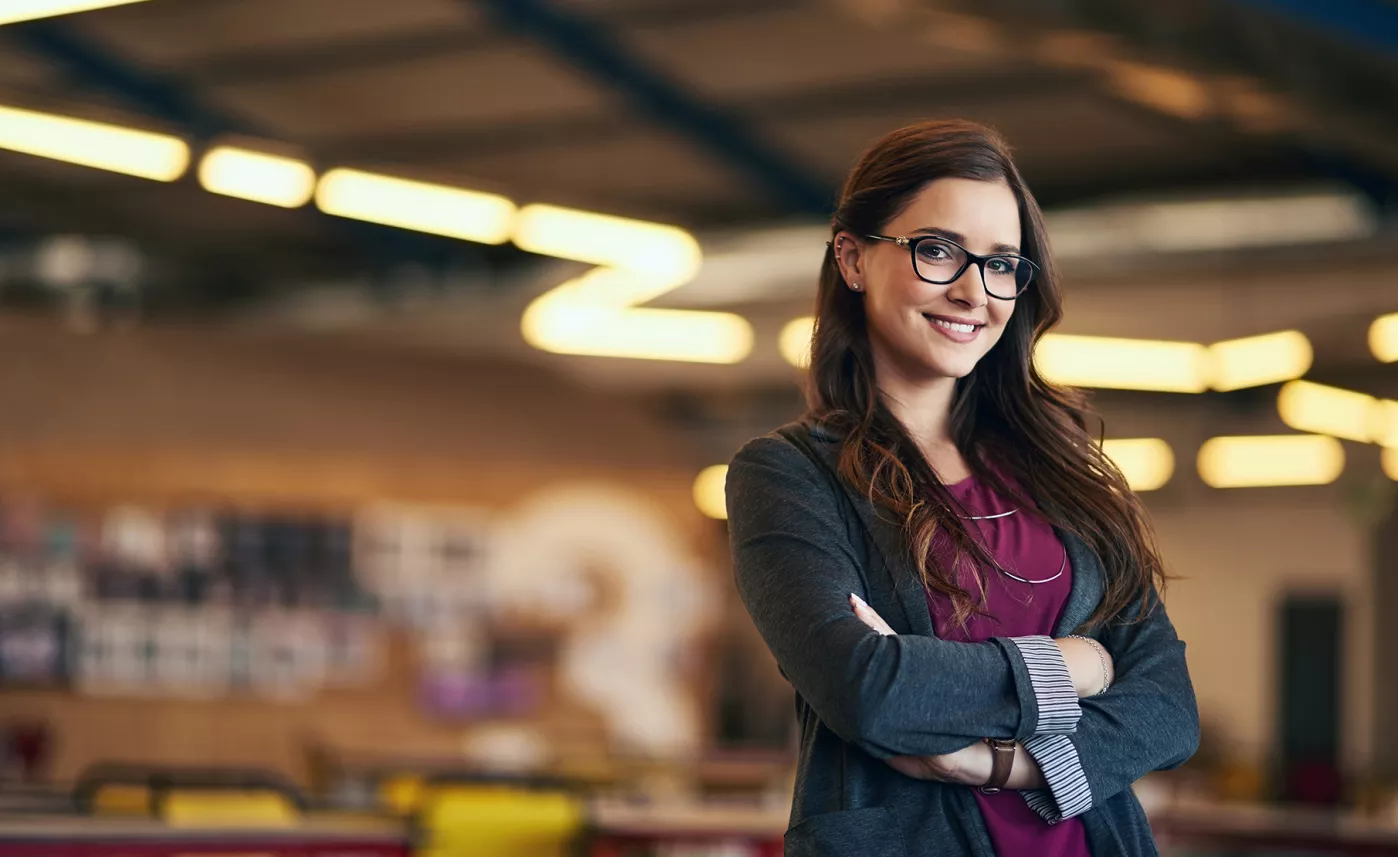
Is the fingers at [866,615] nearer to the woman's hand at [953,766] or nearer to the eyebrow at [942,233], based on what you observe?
the woman's hand at [953,766]

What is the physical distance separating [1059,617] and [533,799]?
4242 millimetres

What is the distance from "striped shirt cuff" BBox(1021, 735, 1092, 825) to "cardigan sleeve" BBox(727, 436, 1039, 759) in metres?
0.02

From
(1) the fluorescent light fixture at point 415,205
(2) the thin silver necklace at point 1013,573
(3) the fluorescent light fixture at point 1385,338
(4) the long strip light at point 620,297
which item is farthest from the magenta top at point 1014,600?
(3) the fluorescent light fixture at point 1385,338

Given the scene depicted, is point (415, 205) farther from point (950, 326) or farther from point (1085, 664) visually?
point (1085, 664)

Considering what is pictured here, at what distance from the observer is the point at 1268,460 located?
10211mm

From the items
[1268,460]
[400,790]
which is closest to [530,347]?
[400,790]

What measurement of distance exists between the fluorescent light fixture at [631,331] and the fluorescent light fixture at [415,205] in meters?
1.58

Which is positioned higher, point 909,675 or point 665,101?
point 665,101

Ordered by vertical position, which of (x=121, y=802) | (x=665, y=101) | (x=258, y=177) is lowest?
(x=121, y=802)

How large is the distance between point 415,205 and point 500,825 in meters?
2.06

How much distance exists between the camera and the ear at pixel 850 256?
5.90ft

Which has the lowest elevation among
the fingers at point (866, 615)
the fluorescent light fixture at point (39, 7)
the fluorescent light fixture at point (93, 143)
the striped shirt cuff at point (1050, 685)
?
the striped shirt cuff at point (1050, 685)

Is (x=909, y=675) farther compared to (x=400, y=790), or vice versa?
(x=400, y=790)

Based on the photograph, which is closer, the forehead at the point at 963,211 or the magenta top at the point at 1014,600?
the magenta top at the point at 1014,600
